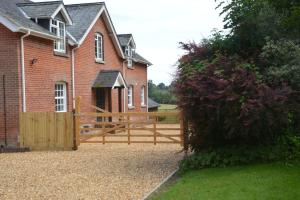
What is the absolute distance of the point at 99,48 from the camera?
2738cm

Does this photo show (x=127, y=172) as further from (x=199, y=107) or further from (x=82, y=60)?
(x=82, y=60)

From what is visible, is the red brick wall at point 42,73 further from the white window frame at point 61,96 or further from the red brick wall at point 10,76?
the red brick wall at point 10,76

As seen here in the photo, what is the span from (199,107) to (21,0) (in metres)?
15.7

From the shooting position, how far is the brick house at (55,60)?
18.4m

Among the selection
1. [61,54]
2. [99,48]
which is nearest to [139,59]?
→ [99,48]

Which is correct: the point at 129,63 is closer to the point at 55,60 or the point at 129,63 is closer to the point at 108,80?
the point at 108,80

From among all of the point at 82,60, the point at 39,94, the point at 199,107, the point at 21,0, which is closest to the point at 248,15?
the point at 199,107

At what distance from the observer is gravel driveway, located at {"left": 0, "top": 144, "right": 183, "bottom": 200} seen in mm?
9992

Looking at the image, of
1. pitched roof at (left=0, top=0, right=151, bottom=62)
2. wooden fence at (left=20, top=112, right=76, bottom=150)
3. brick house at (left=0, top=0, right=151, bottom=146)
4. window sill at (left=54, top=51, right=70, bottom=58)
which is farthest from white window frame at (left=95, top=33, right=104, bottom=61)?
wooden fence at (left=20, top=112, right=76, bottom=150)

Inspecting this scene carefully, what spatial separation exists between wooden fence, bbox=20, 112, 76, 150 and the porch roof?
7.99 metres

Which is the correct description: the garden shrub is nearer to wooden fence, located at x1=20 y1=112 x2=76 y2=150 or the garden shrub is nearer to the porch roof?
wooden fence, located at x1=20 y1=112 x2=76 y2=150

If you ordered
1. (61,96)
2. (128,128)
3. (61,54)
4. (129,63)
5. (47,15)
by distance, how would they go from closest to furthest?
(128,128) < (47,15) < (61,54) < (61,96) < (129,63)

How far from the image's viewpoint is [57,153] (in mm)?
16953

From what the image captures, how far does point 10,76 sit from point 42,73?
192 centimetres
